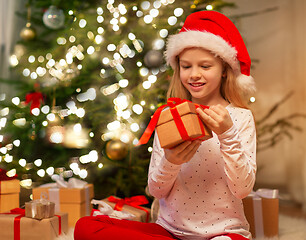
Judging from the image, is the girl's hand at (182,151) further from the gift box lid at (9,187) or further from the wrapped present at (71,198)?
the gift box lid at (9,187)

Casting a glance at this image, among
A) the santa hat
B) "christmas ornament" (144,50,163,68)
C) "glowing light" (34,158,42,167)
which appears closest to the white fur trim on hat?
the santa hat

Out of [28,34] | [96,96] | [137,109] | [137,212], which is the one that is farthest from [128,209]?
[28,34]

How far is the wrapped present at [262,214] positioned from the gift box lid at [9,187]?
125cm

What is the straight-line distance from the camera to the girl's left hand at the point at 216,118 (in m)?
1.25

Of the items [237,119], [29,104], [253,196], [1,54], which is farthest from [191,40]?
[1,54]

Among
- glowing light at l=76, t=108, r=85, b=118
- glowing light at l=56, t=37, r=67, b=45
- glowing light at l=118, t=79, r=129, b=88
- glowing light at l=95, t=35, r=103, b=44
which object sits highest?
glowing light at l=56, t=37, r=67, b=45

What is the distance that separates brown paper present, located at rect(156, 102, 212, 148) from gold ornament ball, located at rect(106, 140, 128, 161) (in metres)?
1.07

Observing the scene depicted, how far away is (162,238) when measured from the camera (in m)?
1.31

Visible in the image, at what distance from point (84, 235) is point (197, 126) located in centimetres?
56

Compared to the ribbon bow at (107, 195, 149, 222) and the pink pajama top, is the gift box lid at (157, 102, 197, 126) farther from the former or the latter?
the ribbon bow at (107, 195, 149, 222)

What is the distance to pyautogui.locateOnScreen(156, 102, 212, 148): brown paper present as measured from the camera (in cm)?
122

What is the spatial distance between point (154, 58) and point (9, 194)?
1145 mm

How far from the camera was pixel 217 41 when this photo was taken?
1500mm

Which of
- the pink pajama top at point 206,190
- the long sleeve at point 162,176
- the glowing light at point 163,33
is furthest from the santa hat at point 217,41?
the glowing light at point 163,33
